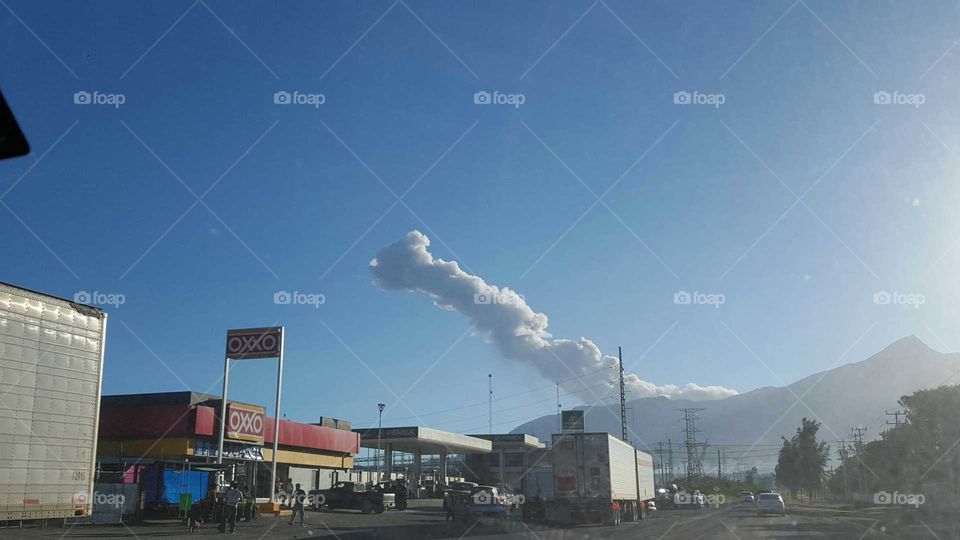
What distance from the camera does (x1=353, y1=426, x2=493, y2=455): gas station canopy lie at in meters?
63.3

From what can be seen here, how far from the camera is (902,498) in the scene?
5856 cm

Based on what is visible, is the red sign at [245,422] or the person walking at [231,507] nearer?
the person walking at [231,507]

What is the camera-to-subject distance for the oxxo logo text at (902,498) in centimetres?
5538

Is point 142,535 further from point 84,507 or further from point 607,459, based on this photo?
point 607,459

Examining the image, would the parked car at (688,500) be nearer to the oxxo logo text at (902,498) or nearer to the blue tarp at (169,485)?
the oxxo logo text at (902,498)

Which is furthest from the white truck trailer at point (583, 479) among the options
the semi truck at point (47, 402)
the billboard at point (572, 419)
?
the billboard at point (572, 419)

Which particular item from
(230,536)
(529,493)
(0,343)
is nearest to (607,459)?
(529,493)

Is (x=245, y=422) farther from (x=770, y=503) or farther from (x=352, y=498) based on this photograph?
(x=770, y=503)

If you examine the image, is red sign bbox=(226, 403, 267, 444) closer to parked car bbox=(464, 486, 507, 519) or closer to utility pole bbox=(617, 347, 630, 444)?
parked car bbox=(464, 486, 507, 519)

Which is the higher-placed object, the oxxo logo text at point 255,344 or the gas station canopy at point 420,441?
the oxxo logo text at point 255,344

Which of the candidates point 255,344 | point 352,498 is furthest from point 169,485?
point 352,498

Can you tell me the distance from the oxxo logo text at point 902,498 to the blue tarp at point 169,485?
51.0m

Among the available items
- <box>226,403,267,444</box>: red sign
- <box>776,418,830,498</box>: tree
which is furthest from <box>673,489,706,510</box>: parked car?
<box>776,418,830,498</box>: tree

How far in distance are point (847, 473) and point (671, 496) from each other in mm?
45359
